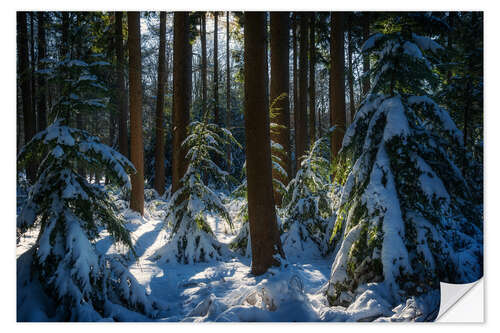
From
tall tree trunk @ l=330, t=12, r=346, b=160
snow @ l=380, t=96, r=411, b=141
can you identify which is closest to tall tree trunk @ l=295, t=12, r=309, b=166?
tall tree trunk @ l=330, t=12, r=346, b=160

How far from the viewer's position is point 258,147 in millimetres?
4633

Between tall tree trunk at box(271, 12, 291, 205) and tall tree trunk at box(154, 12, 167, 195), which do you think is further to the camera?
tall tree trunk at box(154, 12, 167, 195)

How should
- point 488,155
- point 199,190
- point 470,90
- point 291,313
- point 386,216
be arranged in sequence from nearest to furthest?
point 386,216
point 291,313
point 488,155
point 470,90
point 199,190

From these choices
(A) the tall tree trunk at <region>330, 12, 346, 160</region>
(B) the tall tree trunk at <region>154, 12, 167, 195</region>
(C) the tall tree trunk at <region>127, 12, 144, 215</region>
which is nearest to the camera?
(A) the tall tree trunk at <region>330, 12, 346, 160</region>

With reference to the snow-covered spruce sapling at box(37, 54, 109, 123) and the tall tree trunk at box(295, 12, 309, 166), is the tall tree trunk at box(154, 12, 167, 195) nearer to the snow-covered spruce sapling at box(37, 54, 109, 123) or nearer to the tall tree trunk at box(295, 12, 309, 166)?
the tall tree trunk at box(295, 12, 309, 166)

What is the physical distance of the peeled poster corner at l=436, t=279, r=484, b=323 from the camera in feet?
11.5

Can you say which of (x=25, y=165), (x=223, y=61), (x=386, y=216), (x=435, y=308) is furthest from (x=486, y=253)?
(x=223, y=61)

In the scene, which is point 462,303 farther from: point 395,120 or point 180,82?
point 180,82

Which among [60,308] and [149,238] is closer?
[60,308]

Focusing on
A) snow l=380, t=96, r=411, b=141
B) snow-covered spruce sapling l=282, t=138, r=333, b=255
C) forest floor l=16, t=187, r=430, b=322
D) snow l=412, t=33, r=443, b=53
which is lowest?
forest floor l=16, t=187, r=430, b=322

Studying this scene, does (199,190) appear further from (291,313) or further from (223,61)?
(223,61)

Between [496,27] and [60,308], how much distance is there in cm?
621

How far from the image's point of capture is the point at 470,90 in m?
4.34

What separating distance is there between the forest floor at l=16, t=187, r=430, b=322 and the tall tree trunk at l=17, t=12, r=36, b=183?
136cm
